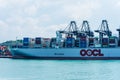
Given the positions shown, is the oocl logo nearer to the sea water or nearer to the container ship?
the container ship

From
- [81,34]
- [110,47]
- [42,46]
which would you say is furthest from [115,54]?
[42,46]

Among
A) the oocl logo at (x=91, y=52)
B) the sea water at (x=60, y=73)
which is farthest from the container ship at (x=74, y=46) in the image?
the sea water at (x=60, y=73)

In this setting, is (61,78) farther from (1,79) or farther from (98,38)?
(98,38)

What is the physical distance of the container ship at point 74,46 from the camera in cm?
10650

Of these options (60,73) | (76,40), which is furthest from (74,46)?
(60,73)

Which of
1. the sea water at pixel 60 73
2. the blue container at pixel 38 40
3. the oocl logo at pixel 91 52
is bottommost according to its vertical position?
the sea water at pixel 60 73

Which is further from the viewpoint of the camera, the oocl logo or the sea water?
the oocl logo

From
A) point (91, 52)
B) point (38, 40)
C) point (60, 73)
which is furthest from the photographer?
point (38, 40)

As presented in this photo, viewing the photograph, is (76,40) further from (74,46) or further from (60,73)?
(60,73)

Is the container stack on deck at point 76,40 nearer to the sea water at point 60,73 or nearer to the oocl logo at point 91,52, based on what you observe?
the oocl logo at point 91,52

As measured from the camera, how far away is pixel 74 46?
10869cm

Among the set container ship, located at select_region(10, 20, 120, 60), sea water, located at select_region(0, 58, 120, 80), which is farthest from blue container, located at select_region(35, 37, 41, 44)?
sea water, located at select_region(0, 58, 120, 80)

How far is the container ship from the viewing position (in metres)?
106

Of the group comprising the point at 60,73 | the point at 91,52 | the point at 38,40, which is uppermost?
the point at 38,40
